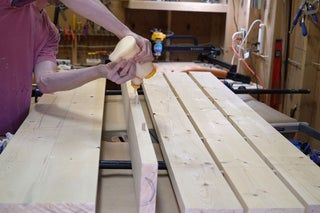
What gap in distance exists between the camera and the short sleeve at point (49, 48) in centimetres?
197

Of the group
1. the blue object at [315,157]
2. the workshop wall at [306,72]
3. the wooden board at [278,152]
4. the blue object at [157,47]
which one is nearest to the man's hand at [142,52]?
the wooden board at [278,152]

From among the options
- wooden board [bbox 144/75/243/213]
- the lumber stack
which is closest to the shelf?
the lumber stack

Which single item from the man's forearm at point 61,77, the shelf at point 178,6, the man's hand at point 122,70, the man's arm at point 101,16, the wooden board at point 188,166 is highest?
the shelf at point 178,6

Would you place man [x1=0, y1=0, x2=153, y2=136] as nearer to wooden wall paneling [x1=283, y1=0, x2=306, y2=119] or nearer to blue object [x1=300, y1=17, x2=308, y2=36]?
blue object [x1=300, y1=17, x2=308, y2=36]

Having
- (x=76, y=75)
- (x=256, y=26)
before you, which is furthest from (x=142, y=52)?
(x=256, y=26)

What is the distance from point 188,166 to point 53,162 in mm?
394

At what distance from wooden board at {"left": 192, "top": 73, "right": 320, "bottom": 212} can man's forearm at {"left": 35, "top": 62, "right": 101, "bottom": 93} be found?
596 mm

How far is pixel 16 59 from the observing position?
1783 mm

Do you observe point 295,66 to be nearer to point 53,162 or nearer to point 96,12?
point 96,12

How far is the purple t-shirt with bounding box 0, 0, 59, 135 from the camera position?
173 cm

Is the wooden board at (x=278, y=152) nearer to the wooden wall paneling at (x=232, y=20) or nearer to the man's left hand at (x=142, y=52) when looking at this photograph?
the man's left hand at (x=142, y=52)

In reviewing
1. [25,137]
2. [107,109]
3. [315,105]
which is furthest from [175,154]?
[315,105]

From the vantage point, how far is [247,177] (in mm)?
1194

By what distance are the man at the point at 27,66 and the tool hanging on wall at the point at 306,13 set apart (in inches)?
66.4
